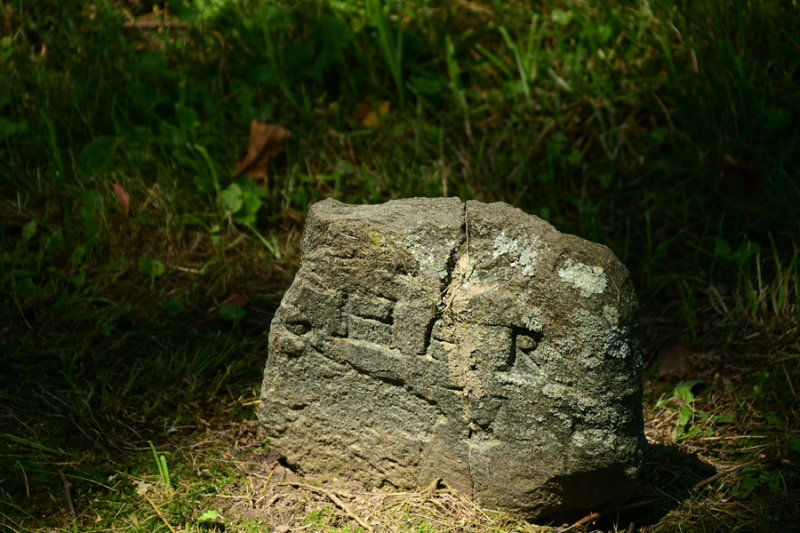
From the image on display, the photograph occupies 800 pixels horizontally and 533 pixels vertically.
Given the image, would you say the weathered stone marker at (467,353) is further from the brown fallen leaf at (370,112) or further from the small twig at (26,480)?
the brown fallen leaf at (370,112)

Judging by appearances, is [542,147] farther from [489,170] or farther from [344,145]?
[344,145]

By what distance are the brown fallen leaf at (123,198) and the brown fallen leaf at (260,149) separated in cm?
43

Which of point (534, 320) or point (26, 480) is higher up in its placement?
point (534, 320)

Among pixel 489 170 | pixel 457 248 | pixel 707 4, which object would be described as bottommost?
pixel 489 170

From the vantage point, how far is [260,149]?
3434mm

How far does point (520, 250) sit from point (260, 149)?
1636 mm

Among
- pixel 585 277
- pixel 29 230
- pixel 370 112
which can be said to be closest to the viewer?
pixel 585 277

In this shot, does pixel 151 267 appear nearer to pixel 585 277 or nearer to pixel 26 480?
pixel 26 480

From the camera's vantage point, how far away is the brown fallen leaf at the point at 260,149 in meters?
3.43

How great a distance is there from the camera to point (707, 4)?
3510 mm

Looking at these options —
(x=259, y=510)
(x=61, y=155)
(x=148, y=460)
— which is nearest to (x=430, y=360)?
(x=259, y=510)

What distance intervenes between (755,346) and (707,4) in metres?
1.47

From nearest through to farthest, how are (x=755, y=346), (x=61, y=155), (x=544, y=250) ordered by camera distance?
(x=544, y=250) < (x=755, y=346) < (x=61, y=155)

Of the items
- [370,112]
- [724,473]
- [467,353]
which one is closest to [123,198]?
[370,112]
